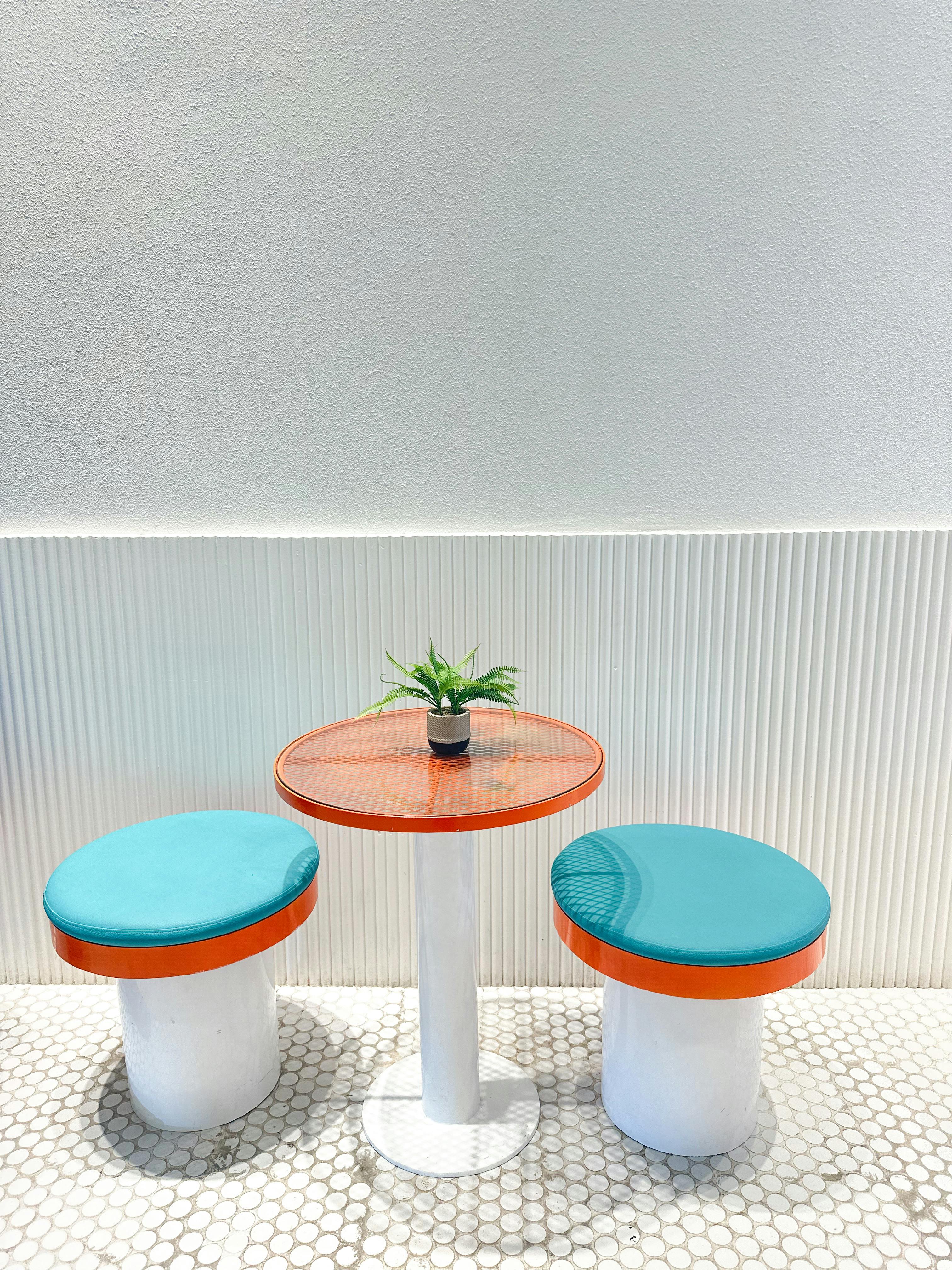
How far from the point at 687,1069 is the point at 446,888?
605 mm

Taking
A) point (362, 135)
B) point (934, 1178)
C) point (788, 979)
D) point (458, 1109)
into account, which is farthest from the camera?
point (362, 135)

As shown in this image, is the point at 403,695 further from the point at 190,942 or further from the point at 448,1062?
the point at 448,1062

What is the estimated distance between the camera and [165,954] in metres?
1.50

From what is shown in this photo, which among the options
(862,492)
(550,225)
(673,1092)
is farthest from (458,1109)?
(550,225)

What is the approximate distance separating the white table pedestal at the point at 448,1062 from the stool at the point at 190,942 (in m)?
0.29

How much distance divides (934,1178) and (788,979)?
22.9 inches

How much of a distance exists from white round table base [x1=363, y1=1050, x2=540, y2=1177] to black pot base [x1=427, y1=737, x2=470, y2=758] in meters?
0.80

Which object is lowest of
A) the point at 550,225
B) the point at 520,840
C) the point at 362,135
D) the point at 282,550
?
the point at 520,840

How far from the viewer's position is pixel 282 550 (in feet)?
6.72

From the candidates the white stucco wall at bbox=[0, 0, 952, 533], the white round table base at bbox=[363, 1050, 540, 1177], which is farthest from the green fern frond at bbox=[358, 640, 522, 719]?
the white round table base at bbox=[363, 1050, 540, 1177]

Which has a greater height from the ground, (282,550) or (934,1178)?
(282,550)

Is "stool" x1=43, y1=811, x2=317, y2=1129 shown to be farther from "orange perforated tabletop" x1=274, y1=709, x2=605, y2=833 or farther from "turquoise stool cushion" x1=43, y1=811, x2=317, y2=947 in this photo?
"orange perforated tabletop" x1=274, y1=709, x2=605, y2=833

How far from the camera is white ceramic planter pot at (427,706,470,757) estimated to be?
1.60m

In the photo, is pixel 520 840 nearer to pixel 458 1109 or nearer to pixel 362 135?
pixel 458 1109
